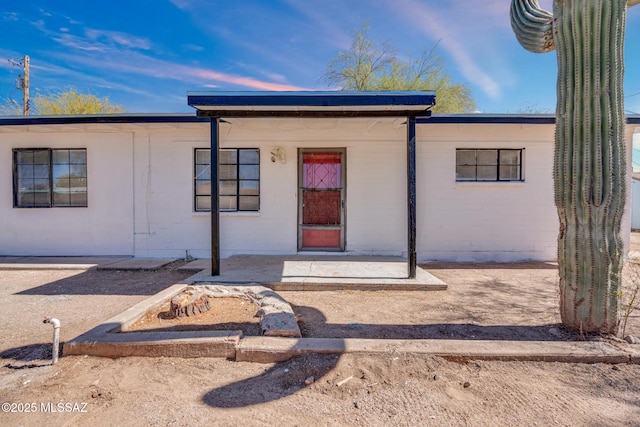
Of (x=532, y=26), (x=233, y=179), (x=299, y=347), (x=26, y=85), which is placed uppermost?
(x=26, y=85)

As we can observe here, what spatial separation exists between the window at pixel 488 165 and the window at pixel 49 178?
27.3 feet

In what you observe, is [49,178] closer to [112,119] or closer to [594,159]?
[112,119]

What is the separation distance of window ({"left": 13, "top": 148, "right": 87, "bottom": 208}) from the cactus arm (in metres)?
8.41

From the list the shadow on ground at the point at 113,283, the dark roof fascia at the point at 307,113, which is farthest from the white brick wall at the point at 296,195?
the dark roof fascia at the point at 307,113

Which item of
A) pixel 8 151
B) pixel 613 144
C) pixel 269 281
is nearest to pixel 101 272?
pixel 269 281

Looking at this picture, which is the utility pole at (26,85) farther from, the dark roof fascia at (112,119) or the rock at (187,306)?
the rock at (187,306)

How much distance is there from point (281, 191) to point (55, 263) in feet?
15.3

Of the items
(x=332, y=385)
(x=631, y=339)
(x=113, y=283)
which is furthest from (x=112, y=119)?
(x=631, y=339)

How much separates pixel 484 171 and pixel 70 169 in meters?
9.14

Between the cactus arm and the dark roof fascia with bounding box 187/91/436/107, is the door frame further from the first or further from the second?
the cactus arm

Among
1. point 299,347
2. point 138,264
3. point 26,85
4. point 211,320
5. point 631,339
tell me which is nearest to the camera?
point 299,347

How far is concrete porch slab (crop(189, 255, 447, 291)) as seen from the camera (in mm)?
5316

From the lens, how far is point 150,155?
767 centimetres

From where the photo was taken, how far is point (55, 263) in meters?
6.94
